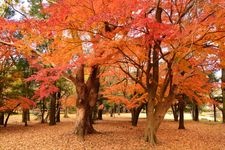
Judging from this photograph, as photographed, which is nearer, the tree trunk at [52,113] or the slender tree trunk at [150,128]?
the slender tree trunk at [150,128]

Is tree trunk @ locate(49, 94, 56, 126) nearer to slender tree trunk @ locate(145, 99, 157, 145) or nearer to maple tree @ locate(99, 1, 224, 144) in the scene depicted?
maple tree @ locate(99, 1, 224, 144)

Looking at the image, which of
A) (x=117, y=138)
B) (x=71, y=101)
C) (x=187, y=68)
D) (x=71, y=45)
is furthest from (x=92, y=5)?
(x=71, y=101)

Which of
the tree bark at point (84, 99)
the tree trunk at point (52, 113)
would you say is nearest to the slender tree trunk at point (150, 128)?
the tree bark at point (84, 99)

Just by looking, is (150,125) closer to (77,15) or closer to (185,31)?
(185,31)

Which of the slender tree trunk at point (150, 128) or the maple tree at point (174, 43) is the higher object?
the maple tree at point (174, 43)

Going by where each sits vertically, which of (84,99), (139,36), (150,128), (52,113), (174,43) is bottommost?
(150,128)

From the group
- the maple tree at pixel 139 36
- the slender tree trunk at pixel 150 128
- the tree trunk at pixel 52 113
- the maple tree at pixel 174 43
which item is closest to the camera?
the maple tree at pixel 139 36

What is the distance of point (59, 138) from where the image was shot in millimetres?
16141

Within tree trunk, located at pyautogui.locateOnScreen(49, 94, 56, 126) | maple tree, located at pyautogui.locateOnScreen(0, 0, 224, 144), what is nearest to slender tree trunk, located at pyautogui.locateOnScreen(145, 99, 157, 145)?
maple tree, located at pyautogui.locateOnScreen(0, 0, 224, 144)

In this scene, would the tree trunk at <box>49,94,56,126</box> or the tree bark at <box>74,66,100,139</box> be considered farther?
the tree trunk at <box>49,94,56,126</box>

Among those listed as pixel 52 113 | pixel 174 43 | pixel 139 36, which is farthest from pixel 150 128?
pixel 52 113

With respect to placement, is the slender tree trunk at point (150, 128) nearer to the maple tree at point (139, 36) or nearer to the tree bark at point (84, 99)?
the maple tree at point (139, 36)

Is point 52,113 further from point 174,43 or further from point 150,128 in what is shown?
point 174,43

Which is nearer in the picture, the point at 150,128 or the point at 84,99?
the point at 150,128
